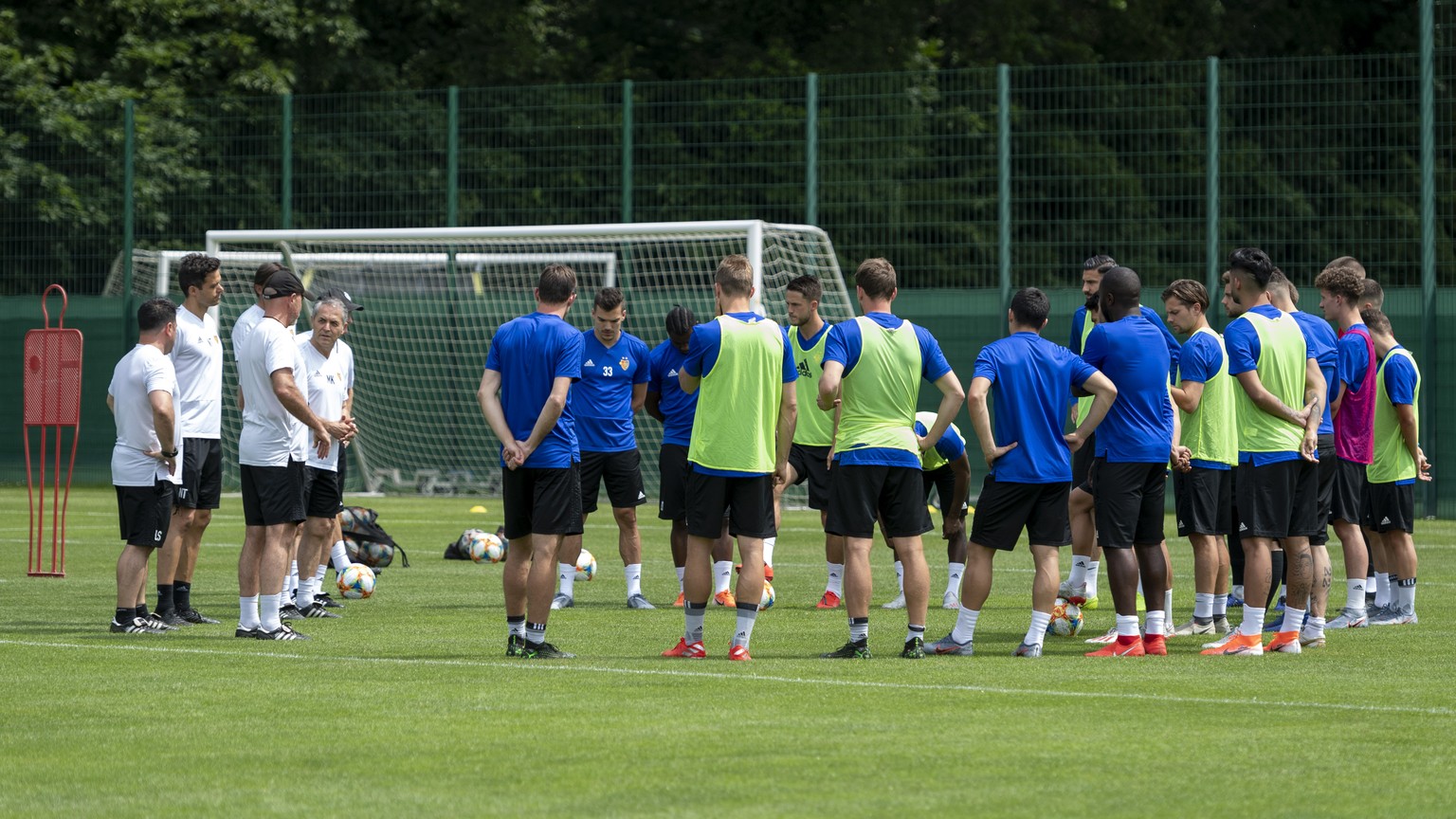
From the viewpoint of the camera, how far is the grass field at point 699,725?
6.77 m

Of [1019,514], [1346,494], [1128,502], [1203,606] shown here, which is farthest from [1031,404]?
[1346,494]

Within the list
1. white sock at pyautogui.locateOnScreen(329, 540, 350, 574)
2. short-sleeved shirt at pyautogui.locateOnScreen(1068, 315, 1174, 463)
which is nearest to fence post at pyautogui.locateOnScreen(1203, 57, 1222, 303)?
white sock at pyautogui.locateOnScreen(329, 540, 350, 574)

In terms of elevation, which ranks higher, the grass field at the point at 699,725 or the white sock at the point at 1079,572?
the white sock at the point at 1079,572

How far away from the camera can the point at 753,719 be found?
8.25 meters

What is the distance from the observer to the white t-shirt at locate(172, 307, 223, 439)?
12.4 metres

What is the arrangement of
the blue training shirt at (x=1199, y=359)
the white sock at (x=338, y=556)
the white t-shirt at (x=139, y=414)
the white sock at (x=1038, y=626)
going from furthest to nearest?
the white sock at (x=338, y=556) → the white t-shirt at (x=139, y=414) → the blue training shirt at (x=1199, y=359) → the white sock at (x=1038, y=626)

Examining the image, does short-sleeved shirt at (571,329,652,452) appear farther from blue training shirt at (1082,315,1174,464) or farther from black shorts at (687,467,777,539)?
blue training shirt at (1082,315,1174,464)

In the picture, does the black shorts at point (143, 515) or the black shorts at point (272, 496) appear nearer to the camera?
the black shorts at point (272, 496)

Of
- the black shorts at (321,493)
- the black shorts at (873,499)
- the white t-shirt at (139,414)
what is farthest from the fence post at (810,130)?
the black shorts at (873,499)

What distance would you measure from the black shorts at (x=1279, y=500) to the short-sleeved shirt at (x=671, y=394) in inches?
155

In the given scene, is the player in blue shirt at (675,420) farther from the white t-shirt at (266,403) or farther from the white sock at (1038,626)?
the white sock at (1038,626)

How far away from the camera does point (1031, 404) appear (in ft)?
34.4

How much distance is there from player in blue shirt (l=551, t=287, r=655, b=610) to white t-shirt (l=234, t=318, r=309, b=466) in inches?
102

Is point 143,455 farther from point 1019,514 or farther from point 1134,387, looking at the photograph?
point 1134,387
